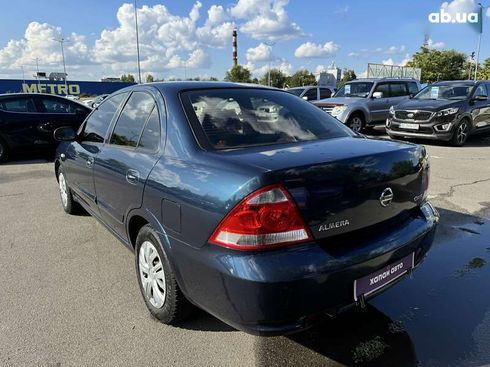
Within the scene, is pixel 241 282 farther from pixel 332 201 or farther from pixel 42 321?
pixel 42 321

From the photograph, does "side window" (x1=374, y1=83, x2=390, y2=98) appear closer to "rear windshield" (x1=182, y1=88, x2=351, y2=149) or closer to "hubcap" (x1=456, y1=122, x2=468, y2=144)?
"hubcap" (x1=456, y1=122, x2=468, y2=144)

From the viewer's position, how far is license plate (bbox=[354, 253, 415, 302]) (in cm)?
229

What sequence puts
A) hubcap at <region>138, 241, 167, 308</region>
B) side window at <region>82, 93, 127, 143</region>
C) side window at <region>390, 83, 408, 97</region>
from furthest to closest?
side window at <region>390, 83, 408, 97</region>, side window at <region>82, 93, 127, 143</region>, hubcap at <region>138, 241, 167, 308</region>

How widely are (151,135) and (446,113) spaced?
9.56 meters

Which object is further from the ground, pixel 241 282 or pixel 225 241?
pixel 225 241

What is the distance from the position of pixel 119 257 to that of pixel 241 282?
2339mm

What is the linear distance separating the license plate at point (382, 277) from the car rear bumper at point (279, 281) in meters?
0.04

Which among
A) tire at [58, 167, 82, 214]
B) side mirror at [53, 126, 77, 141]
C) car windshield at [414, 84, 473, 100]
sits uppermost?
car windshield at [414, 84, 473, 100]

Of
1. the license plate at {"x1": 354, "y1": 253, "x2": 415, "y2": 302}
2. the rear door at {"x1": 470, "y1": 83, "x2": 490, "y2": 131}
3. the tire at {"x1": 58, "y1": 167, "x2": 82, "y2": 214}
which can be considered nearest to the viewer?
the license plate at {"x1": 354, "y1": 253, "x2": 415, "y2": 302}

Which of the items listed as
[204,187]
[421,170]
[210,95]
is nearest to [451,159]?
[421,170]

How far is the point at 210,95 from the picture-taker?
3.07 meters

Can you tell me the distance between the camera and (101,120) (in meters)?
4.08

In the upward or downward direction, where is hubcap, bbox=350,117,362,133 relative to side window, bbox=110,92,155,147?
downward

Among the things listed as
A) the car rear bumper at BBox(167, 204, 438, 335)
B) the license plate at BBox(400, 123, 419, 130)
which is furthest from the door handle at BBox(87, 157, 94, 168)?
the license plate at BBox(400, 123, 419, 130)
